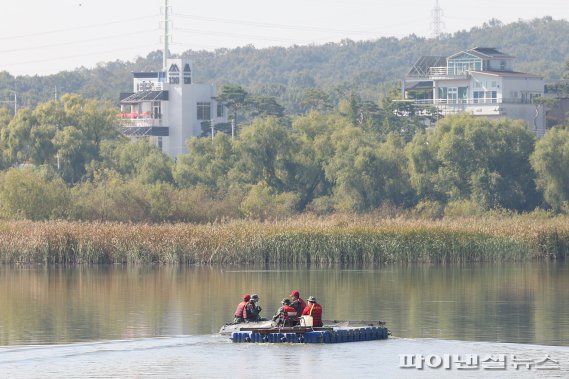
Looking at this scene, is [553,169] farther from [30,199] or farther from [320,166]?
[30,199]

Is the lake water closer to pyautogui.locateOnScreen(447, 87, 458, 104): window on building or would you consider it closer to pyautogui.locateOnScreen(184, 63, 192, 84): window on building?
pyautogui.locateOnScreen(447, 87, 458, 104): window on building

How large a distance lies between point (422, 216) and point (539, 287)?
109 feet

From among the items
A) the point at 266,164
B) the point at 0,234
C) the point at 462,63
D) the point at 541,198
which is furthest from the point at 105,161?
the point at 462,63

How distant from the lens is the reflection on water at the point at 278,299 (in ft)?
129

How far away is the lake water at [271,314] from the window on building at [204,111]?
6919 centimetres

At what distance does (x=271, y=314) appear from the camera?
43.5m

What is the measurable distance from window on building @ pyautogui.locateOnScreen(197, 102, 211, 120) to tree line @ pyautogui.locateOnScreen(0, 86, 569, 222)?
88.2ft

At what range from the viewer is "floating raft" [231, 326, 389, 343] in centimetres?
3512

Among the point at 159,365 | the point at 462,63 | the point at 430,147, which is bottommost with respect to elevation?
the point at 159,365

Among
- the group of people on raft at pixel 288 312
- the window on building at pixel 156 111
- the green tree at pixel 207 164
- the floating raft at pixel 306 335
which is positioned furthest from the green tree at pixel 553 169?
the floating raft at pixel 306 335

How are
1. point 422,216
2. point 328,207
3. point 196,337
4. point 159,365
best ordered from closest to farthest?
1. point 159,365
2. point 196,337
3. point 422,216
4. point 328,207

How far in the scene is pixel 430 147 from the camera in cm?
9538

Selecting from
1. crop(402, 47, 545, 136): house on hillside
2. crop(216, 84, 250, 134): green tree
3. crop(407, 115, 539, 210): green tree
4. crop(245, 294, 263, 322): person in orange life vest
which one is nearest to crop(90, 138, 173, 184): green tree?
crop(407, 115, 539, 210): green tree

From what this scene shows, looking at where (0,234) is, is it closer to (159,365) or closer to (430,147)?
(159,365)
